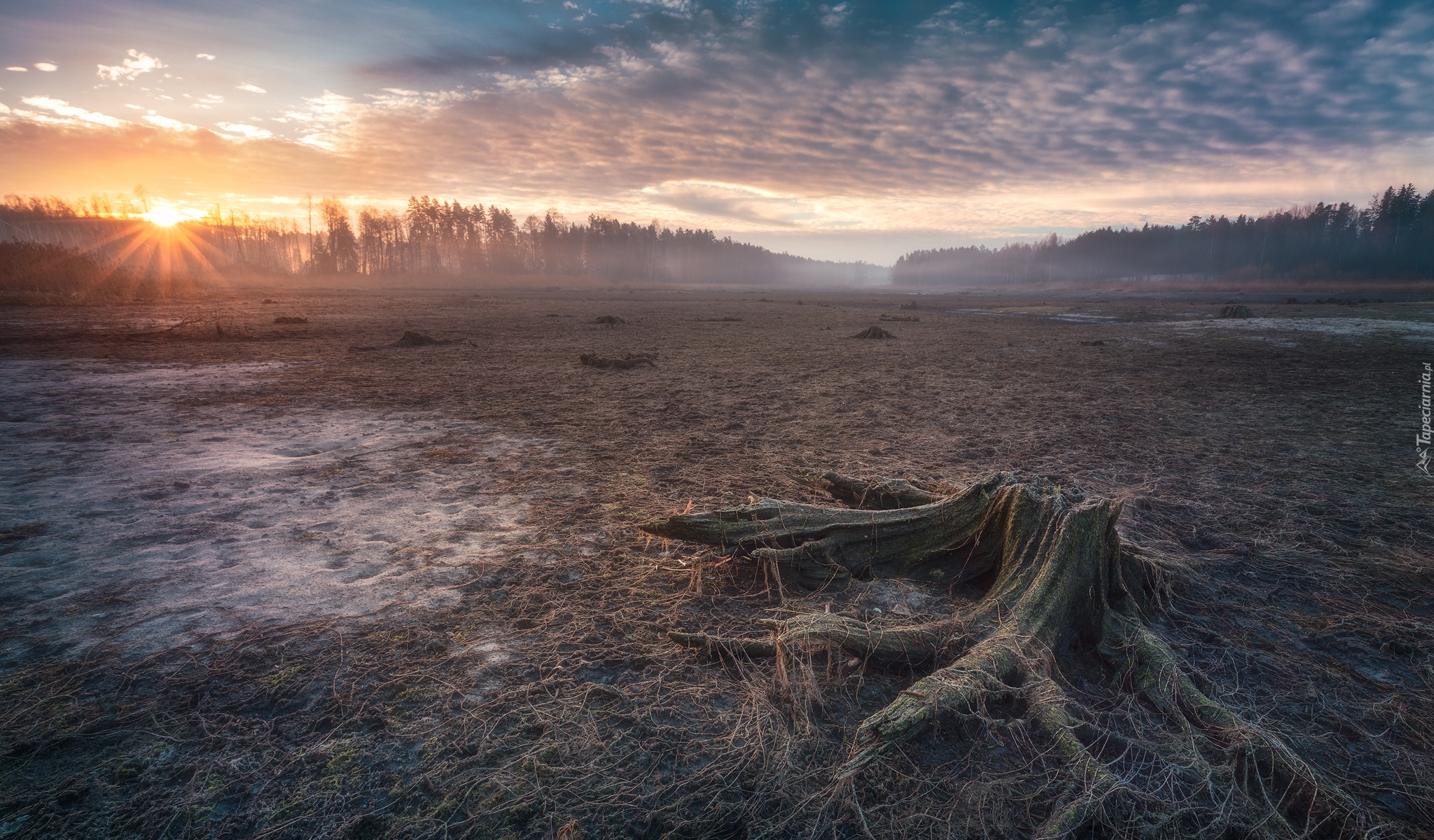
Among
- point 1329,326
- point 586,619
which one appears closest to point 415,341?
point 586,619

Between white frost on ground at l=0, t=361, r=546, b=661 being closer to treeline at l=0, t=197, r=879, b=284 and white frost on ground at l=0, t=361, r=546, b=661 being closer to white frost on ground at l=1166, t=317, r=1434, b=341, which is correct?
white frost on ground at l=1166, t=317, r=1434, b=341

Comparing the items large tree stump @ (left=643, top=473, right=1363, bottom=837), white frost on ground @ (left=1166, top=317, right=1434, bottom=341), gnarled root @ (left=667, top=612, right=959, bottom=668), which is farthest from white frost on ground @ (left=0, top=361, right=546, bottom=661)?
white frost on ground @ (left=1166, top=317, right=1434, bottom=341)

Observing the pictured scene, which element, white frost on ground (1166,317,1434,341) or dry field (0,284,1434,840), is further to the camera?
white frost on ground (1166,317,1434,341)

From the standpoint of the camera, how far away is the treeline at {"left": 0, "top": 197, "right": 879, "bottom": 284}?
104 meters

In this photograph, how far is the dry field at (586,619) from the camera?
2.46 metres

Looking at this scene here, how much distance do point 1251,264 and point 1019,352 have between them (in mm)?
124335

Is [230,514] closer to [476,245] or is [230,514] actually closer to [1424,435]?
[1424,435]

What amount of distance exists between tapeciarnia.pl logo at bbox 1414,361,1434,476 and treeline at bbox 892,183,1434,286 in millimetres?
104733

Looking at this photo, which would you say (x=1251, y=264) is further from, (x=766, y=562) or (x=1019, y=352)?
(x=766, y=562)

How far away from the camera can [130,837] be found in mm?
2252

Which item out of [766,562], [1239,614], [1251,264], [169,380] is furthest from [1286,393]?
[1251,264]

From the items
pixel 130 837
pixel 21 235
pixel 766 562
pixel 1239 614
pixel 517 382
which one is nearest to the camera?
pixel 130 837

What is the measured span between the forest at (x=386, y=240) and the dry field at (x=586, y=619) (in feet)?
343

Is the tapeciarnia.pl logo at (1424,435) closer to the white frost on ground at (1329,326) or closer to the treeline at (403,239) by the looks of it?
the white frost on ground at (1329,326)
